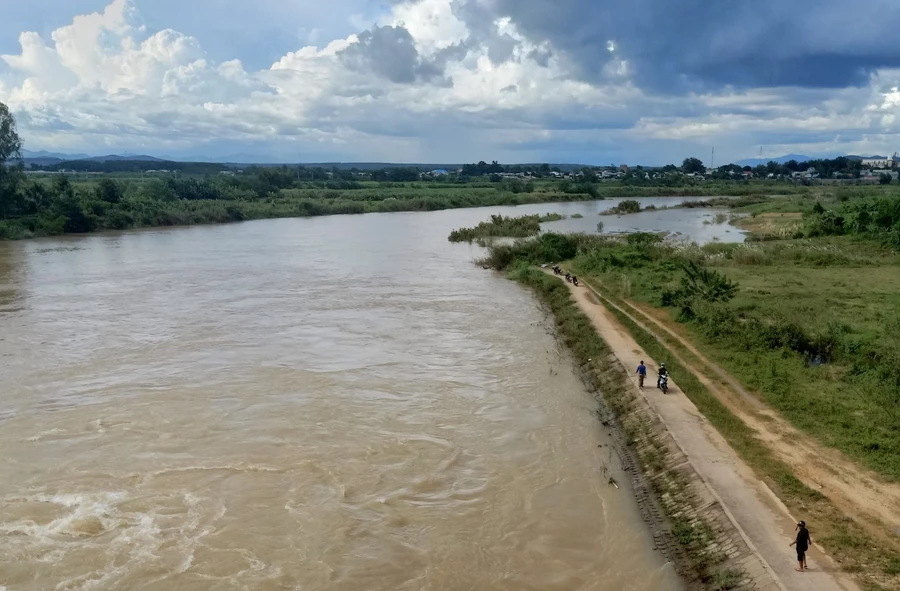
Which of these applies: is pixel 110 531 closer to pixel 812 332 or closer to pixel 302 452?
pixel 302 452

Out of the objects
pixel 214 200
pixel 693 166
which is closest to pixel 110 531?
pixel 214 200

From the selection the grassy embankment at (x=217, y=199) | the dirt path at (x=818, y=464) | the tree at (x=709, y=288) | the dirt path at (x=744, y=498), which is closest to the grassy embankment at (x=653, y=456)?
the dirt path at (x=744, y=498)

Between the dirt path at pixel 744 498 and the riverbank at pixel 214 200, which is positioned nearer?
the dirt path at pixel 744 498

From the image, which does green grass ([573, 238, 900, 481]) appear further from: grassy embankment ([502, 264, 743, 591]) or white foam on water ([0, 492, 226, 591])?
white foam on water ([0, 492, 226, 591])

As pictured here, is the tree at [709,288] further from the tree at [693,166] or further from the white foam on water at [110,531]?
the tree at [693,166]

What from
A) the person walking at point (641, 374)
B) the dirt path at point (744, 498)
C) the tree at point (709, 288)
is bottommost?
the dirt path at point (744, 498)

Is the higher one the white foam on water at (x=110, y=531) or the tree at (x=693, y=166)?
the tree at (x=693, y=166)

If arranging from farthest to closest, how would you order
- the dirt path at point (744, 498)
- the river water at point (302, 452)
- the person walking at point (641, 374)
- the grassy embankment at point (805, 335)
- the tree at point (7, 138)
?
the tree at point (7, 138) → the person walking at point (641, 374) → the grassy embankment at point (805, 335) → the river water at point (302, 452) → the dirt path at point (744, 498)

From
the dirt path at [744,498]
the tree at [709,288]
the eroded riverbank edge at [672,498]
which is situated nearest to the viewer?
the dirt path at [744,498]
